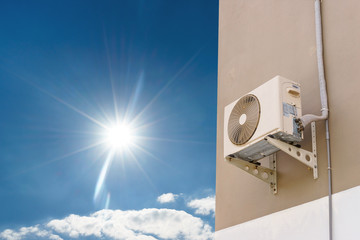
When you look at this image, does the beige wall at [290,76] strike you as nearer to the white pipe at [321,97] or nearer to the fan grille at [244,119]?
the white pipe at [321,97]

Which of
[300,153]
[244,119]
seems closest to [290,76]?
[244,119]

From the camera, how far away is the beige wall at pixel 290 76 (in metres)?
2.79

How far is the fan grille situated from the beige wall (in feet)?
1.39

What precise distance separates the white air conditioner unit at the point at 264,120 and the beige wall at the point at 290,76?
246 mm

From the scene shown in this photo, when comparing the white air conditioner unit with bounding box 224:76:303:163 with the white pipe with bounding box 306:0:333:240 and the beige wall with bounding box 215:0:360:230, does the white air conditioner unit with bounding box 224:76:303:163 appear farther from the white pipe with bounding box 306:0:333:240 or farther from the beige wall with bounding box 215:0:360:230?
the beige wall with bounding box 215:0:360:230

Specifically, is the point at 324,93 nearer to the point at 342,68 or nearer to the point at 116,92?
the point at 342,68

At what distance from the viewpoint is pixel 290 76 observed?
11.1 ft

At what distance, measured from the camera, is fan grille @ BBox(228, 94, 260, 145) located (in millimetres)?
2982

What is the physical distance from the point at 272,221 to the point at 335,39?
139cm

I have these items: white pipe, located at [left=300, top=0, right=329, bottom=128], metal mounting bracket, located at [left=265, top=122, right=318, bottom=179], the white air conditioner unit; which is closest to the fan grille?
the white air conditioner unit

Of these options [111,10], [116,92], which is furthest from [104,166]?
[111,10]

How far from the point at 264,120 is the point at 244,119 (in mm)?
227

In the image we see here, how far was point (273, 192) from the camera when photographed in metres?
3.25

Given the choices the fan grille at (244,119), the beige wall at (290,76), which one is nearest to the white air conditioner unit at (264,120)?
the fan grille at (244,119)
